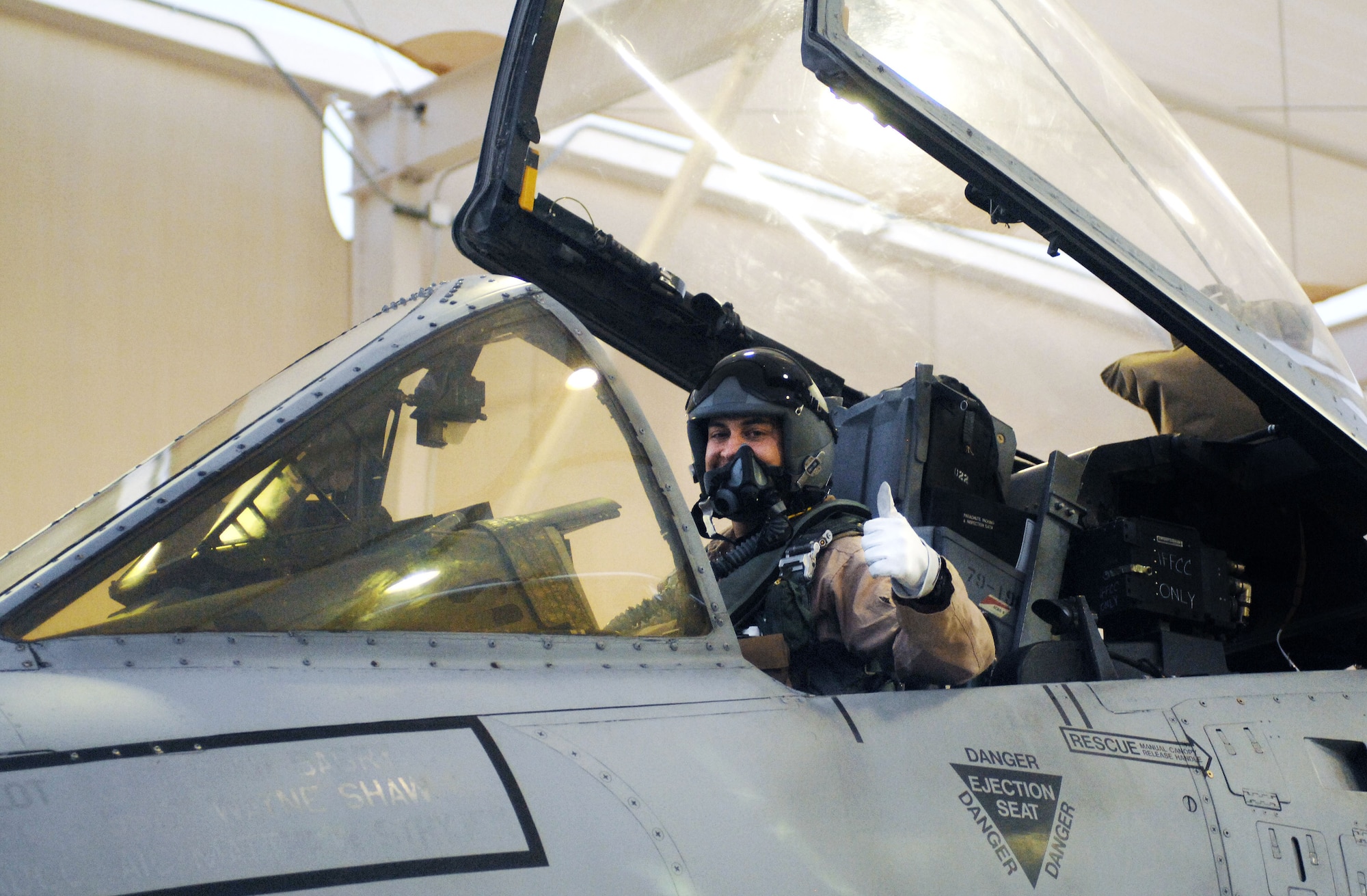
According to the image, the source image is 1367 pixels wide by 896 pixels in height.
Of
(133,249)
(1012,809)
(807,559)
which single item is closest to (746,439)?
(807,559)

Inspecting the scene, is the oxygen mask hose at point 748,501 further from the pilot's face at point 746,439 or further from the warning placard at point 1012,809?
the warning placard at point 1012,809

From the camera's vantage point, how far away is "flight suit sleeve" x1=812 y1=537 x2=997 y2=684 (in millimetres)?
1975

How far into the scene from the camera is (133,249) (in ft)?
24.4

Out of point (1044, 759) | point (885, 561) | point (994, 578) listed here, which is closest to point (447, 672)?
point (885, 561)

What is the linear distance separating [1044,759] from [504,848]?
1.00m

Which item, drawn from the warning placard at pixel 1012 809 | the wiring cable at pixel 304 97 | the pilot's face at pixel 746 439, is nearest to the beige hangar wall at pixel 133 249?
the wiring cable at pixel 304 97

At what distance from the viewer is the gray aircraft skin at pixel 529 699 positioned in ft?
4.02

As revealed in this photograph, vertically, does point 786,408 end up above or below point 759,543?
above

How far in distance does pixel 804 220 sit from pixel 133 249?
568cm

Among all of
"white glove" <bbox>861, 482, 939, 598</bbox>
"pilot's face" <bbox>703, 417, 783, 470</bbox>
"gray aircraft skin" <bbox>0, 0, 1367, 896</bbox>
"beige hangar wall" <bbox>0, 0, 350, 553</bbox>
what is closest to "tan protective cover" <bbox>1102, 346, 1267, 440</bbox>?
"gray aircraft skin" <bbox>0, 0, 1367, 896</bbox>

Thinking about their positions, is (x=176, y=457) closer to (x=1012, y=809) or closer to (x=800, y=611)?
(x=800, y=611)

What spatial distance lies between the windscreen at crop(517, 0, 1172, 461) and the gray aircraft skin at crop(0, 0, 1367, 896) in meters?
0.67

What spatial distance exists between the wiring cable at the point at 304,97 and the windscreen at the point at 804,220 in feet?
15.9

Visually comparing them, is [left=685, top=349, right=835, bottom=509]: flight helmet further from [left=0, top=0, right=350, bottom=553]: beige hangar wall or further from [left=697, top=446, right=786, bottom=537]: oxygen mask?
[left=0, top=0, right=350, bottom=553]: beige hangar wall
